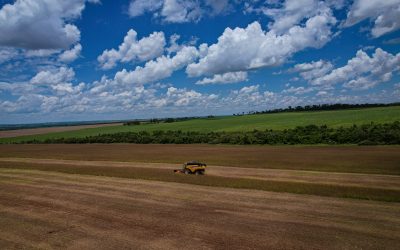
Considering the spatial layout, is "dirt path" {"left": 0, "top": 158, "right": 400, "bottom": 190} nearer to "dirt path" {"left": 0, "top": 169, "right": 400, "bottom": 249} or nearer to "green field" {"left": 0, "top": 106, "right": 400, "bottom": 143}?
"dirt path" {"left": 0, "top": 169, "right": 400, "bottom": 249}

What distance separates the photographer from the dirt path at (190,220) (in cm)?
1309

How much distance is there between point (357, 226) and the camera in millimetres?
14234

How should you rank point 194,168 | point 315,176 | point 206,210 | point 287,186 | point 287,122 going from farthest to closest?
1. point 287,122
2. point 194,168
3. point 315,176
4. point 287,186
5. point 206,210

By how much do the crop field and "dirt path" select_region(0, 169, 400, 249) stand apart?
4 centimetres

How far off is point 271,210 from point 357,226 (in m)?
4.22

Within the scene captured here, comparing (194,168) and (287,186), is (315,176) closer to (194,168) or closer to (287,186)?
(287,186)

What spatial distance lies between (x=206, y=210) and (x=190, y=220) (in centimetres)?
187

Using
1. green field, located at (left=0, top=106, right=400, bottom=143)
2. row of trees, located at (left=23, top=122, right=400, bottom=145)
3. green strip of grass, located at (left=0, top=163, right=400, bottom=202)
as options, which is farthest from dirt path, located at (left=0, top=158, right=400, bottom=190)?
green field, located at (left=0, top=106, right=400, bottom=143)

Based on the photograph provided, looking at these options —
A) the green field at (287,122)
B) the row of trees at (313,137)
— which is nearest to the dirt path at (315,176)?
the row of trees at (313,137)

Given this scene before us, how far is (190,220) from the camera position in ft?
52.5

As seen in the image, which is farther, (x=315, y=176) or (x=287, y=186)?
(x=315, y=176)

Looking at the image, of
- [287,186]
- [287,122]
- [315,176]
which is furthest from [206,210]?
[287,122]

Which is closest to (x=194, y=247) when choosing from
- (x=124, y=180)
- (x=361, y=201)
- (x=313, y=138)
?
(x=361, y=201)

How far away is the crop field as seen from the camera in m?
13.3
